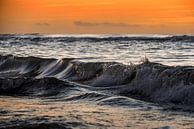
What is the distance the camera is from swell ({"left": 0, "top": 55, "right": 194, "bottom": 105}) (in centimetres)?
1005

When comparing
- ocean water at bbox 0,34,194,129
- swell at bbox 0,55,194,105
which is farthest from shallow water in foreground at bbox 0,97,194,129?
swell at bbox 0,55,194,105

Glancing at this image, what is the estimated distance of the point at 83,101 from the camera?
936 centimetres

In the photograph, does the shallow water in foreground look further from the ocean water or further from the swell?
the swell

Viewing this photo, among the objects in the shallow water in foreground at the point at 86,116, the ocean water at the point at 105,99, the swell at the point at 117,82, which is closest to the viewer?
the shallow water in foreground at the point at 86,116

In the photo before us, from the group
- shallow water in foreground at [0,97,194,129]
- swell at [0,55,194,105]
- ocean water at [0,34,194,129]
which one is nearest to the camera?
shallow water in foreground at [0,97,194,129]

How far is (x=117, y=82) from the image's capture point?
12922 mm

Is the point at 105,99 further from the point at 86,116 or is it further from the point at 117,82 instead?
the point at 117,82

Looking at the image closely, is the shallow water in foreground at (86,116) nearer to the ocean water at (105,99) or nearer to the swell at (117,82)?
the ocean water at (105,99)

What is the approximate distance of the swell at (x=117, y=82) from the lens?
10047 millimetres

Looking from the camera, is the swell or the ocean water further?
the swell

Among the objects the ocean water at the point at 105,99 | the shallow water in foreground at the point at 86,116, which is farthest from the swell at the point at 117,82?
the shallow water in foreground at the point at 86,116

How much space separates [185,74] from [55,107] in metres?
3.82

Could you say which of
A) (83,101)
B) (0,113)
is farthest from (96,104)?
(0,113)

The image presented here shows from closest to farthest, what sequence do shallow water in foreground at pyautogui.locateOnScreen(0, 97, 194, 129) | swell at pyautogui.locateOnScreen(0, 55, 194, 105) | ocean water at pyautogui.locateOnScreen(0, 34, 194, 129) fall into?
shallow water in foreground at pyautogui.locateOnScreen(0, 97, 194, 129) < ocean water at pyautogui.locateOnScreen(0, 34, 194, 129) < swell at pyautogui.locateOnScreen(0, 55, 194, 105)
